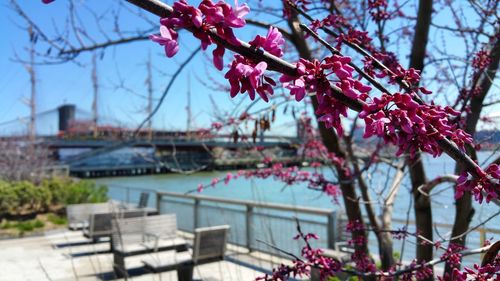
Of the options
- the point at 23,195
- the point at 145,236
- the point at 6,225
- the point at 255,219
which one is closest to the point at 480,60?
the point at 255,219

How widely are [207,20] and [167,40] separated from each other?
0.11m

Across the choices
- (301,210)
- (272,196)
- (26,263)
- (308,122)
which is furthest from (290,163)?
(272,196)

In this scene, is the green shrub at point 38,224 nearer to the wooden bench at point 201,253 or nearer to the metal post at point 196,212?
the metal post at point 196,212

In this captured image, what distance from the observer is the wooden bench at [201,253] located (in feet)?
23.5

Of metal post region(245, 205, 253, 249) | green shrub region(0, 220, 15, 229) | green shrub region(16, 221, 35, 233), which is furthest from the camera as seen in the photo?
green shrub region(0, 220, 15, 229)

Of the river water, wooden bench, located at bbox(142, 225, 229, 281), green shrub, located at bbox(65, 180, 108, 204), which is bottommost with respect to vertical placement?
wooden bench, located at bbox(142, 225, 229, 281)

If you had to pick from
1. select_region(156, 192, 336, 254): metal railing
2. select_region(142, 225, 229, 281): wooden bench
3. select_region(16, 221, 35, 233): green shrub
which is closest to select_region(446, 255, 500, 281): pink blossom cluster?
select_region(156, 192, 336, 254): metal railing

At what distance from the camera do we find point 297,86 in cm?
92

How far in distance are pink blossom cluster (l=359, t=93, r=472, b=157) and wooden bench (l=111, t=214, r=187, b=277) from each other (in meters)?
7.29

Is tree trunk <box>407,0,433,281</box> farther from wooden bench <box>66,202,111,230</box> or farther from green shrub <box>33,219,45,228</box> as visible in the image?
green shrub <box>33,219,45,228</box>

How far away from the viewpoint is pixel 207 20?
0.89m

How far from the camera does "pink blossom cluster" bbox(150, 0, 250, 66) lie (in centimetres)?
85

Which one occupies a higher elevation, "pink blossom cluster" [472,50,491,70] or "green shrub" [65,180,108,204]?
"pink blossom cluster" [472,50,491,70]

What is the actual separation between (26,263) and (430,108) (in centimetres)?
945
